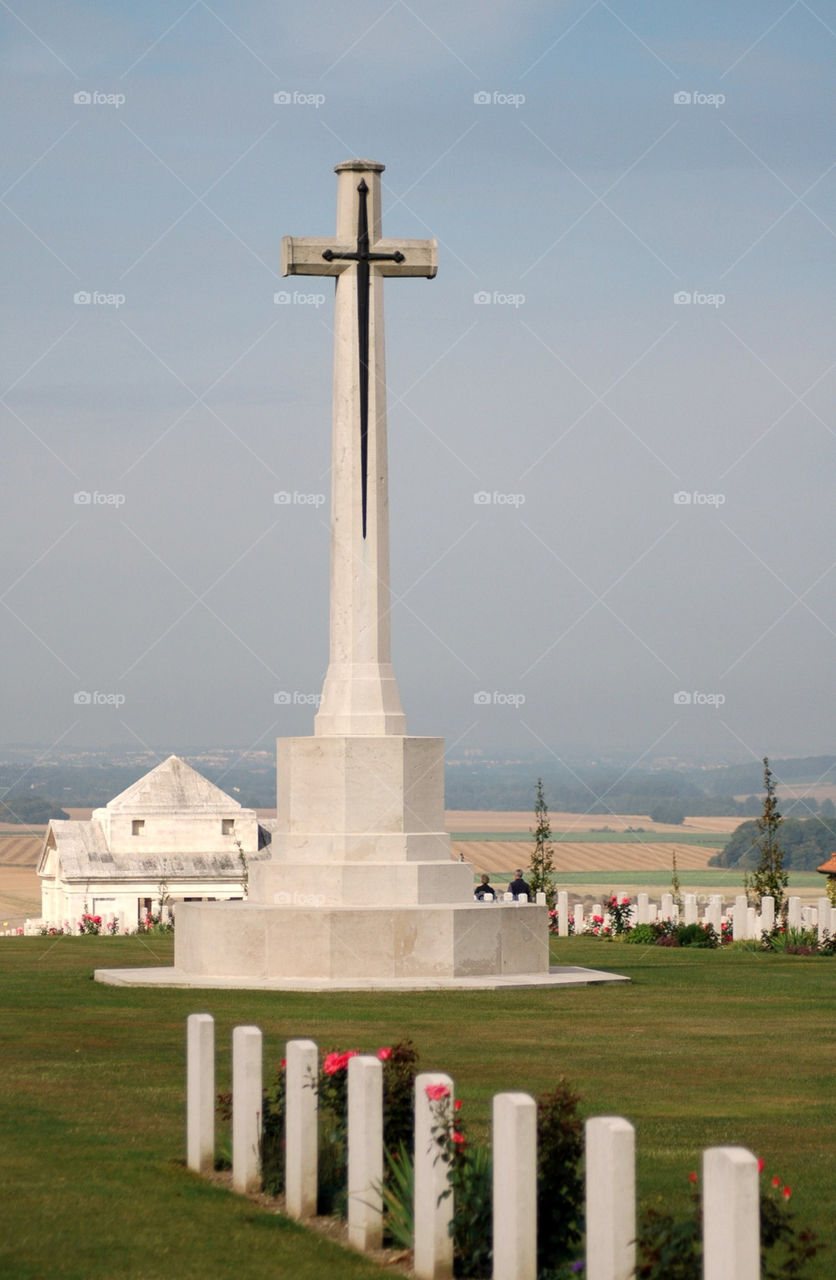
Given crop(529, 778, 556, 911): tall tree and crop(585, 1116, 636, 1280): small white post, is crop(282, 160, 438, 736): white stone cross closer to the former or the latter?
crop(529, 778, 556, 911): tall tree

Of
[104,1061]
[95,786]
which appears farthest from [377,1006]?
[95,786]

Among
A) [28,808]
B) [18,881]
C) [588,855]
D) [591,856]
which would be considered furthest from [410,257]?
[28,808]

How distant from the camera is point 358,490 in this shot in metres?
20.5

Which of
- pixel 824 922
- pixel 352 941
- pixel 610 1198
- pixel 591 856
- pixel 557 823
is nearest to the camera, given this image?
pixel 610 1198

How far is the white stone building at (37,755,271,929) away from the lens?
44.1m

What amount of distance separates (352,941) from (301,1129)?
35.2 ft

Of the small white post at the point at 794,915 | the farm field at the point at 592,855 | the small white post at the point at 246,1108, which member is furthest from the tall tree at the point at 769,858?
the farm field at the point at 592,855

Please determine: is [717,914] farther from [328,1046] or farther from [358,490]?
[328,1046]

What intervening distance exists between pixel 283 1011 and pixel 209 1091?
276 inches

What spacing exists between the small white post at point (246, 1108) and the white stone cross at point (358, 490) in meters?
11.4

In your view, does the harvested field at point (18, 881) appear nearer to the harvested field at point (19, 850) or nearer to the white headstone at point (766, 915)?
the harvested field at point (19, 850)

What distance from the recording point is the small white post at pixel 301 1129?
330 inches

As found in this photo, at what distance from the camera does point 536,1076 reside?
12367mm

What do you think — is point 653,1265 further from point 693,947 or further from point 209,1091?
point 693,947
